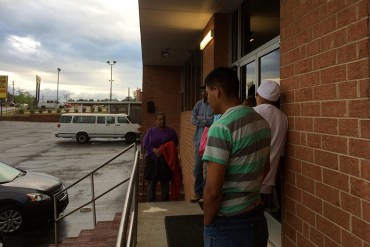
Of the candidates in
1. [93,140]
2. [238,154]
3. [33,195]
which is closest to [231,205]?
[238,154]

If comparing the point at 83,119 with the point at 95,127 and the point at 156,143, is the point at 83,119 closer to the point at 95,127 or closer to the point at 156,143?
the point at 95,127

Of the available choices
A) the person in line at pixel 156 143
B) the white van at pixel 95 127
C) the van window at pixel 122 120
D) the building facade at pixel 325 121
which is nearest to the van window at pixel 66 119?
the white van at pixel 95 127

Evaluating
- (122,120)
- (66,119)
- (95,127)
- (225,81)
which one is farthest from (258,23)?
(66,119)

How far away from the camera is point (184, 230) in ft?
13.0

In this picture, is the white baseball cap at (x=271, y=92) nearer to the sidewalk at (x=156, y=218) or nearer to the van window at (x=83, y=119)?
the sidewalk at (x=156, y=218)

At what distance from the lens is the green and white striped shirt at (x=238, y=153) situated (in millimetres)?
1731

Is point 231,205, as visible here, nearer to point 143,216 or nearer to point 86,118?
point 143,216

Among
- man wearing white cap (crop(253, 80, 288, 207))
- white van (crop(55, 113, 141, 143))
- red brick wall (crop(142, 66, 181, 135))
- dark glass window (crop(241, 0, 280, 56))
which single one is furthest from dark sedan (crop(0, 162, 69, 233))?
white van (crop(55, 113, 141, 143))

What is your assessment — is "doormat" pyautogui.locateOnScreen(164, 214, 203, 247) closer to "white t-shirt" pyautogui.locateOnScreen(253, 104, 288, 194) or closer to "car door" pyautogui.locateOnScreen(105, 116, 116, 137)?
"white t-shirt" pyautogui.locateOnScreen(253, 104, 288, 194)

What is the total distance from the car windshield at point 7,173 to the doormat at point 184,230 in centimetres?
466

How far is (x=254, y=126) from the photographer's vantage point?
5.99ft

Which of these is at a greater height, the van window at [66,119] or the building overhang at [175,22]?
the building overhang at [175,22]

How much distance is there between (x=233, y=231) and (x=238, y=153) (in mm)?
434

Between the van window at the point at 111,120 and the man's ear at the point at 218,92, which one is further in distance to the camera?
the van window at the point at 111,120
